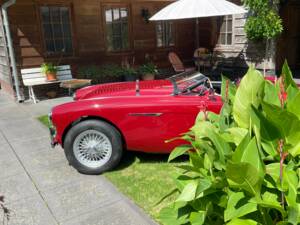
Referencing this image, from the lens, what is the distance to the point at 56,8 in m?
9.07

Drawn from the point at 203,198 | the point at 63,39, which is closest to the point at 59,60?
the point at 63,39

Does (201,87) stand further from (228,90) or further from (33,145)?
(33,145)

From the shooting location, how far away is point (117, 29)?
1023 centimetres

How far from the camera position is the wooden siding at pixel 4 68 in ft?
27.8

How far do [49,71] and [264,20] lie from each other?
5.77 meters

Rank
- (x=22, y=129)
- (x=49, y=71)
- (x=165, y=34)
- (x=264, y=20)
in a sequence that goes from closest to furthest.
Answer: (x=22, y=129) → (x=264, y=20) → (x=49, y=71) → (x=165, y=34)

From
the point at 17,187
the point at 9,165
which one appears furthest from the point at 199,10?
the point at 17,187

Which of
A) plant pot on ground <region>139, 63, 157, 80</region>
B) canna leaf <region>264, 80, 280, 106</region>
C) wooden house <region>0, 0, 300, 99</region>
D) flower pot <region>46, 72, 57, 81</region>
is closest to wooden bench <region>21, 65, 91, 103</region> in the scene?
flower pot <region>46, 72, 57, 81</region>

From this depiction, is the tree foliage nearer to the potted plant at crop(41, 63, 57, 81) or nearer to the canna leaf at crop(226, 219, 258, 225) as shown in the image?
the potted plant at crop(41, 63, 57, 81)

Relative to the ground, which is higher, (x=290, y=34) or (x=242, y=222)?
(x=290, y=34)

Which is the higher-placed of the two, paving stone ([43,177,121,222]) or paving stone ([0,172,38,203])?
paving stone ([43,177,121,222])

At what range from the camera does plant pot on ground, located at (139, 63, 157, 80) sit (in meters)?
10.2

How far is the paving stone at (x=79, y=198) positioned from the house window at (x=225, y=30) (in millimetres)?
8076

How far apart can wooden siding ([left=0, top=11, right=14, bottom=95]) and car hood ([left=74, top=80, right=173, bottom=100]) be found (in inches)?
192
